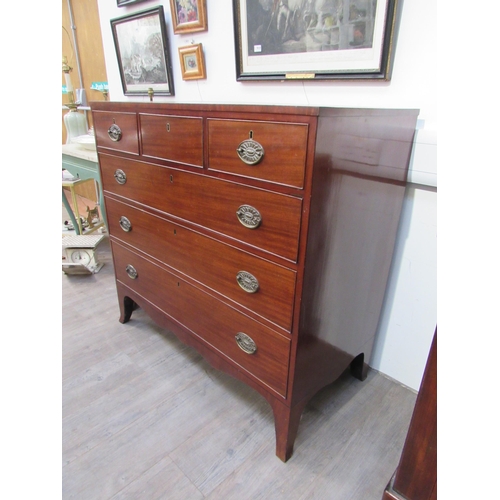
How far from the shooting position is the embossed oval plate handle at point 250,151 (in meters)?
0.81

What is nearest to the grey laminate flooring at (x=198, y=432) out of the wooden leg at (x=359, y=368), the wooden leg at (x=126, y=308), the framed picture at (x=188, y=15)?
the wooden leg at (x=359, y=368)

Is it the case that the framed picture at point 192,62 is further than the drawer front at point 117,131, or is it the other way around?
the framed picture at point 192,62

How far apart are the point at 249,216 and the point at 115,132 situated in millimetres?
704

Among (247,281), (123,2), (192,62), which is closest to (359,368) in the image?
(247,281)

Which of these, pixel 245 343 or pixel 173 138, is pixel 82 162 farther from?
pixel 245 343

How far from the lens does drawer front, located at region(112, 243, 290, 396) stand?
3.26ft

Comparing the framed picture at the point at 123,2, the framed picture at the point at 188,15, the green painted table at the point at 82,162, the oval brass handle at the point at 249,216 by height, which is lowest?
the green painted table at the point at 82,162

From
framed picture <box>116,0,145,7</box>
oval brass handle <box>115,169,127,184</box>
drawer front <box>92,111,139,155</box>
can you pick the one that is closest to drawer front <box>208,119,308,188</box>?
drawer front <box>92,111,139,155</box>

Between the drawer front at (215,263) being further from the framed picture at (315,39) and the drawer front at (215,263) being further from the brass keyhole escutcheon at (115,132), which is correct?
the framed picture at (315,39)

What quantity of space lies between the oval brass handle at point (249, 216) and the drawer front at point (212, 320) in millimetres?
298

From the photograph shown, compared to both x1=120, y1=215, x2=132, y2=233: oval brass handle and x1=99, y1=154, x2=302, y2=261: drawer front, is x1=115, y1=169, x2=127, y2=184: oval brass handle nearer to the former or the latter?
x1=99, y1=154, x2=302, y2=261: drawer front

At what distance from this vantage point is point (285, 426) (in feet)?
3.43
